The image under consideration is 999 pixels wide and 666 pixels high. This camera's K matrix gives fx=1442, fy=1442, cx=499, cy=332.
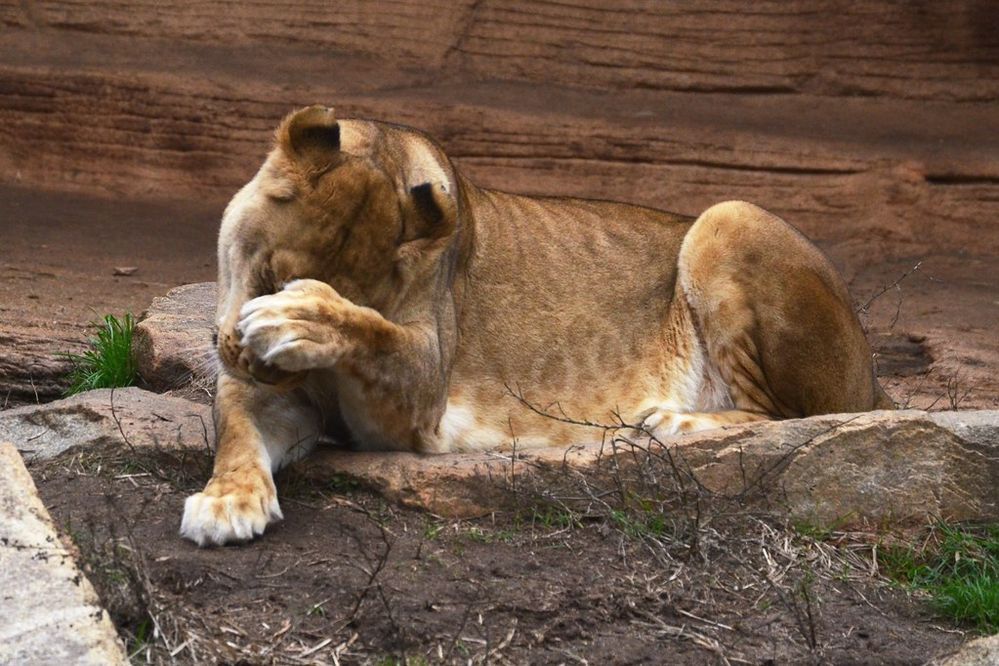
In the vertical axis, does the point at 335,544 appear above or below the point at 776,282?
below

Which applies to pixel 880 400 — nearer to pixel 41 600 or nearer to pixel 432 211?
pixel 432 211

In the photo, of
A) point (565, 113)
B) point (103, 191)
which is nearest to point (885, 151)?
point (565, 113)

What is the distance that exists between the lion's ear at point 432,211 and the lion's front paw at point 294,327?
0.52m

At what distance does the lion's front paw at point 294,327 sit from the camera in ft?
12.8

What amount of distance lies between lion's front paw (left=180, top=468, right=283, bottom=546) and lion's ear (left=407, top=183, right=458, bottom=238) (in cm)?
95

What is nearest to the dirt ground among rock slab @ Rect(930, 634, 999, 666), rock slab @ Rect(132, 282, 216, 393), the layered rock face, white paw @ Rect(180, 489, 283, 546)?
white paw @ Rect(180, 489, 283, 546)

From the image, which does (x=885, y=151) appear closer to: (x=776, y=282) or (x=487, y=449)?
(x=776, y=282)

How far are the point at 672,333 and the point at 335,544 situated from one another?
2014 mm

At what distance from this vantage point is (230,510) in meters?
3.89

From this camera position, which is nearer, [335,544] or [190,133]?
[335,544]

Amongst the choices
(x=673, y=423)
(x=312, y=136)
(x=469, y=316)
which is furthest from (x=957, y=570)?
(x=312, y=136)

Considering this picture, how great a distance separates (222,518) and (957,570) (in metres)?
2.11

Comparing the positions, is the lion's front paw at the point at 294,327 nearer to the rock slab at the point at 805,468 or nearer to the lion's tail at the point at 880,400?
the rock slab at the point at 805,468

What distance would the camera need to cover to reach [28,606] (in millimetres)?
2994
